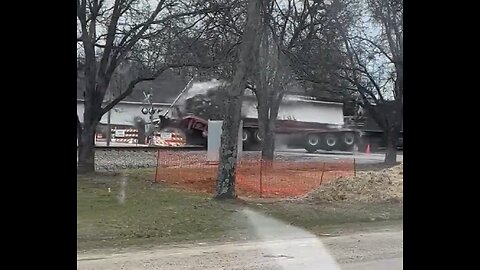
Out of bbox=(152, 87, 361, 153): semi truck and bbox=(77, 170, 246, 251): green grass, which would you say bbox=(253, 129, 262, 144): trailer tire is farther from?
bbox=(77, 170, 246, 251): green grass

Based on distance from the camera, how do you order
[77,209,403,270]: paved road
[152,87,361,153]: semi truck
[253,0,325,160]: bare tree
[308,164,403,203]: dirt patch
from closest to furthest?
[77,209,403,270]: paved road → [152,87,361,153]: semi truck → [253,0,325,160]: bare tree → [308,164,403,203]: dirt patch

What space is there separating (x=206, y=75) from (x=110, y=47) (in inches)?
14.4

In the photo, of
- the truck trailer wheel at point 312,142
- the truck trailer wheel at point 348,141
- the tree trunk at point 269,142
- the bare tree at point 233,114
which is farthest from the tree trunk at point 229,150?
the truck trailer wheel at point 348,141

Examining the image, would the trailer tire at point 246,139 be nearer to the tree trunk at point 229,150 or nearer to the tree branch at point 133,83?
the tree trunk at point 229,150

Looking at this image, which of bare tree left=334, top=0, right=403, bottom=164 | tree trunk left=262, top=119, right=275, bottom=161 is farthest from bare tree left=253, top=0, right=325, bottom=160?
bare tree left=334, top=0, right=403, bottom=164

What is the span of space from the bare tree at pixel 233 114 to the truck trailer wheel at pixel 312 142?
0.85 ft

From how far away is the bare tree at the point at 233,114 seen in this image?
6.49ft

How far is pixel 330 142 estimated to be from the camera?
1935mm

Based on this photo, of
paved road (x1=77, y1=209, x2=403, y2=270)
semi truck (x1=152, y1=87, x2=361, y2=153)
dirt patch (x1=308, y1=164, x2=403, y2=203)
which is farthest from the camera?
dirt patch (x1=308, y1=164, x2=403, y2=203)

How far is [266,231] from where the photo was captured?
1.94 m

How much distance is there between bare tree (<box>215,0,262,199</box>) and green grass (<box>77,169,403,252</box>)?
79 millimetres

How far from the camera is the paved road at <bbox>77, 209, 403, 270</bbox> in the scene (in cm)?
170
